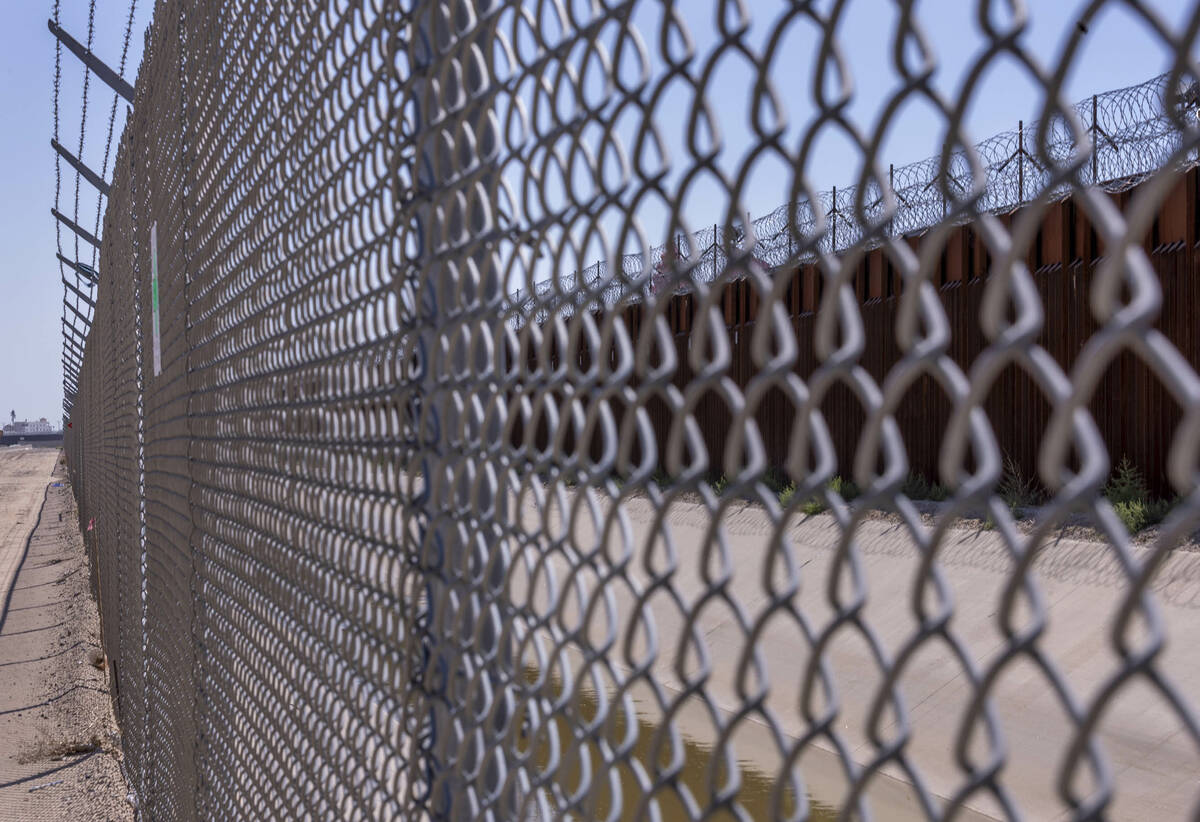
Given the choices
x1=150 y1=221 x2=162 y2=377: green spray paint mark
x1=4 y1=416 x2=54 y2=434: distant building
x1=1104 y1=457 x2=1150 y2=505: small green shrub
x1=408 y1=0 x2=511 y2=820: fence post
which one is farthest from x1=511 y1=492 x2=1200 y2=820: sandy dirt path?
A: x1=4 y1=416 x2=54 y2=434: distant building

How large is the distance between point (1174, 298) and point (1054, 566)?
2.97 meters

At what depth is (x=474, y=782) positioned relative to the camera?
172 cm

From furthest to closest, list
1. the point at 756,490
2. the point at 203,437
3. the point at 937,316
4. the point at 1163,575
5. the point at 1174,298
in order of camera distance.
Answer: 1. the point at 1174,298
2. the point at 1163,575
3. the point at 203,437
4. the point at 756,490
5. the point at 937,316

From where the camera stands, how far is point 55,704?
361 inches

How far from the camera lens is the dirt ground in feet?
22.6

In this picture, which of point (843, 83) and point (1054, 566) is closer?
point (843, 83)

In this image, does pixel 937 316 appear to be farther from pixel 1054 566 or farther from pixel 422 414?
pixel 1054 566

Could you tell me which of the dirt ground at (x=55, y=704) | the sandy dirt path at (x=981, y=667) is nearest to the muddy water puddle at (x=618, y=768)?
the sandy dirt path at (x=981, y=667)

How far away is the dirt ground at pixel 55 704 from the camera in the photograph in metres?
6.89

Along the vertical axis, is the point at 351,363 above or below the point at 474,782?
above

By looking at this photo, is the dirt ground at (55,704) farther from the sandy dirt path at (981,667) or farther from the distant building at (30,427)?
the distant building at (30,427)

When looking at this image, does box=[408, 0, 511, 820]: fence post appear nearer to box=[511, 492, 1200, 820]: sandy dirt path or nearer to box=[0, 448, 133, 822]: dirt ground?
box=[511, 492, 1200, 820]: sandy dirt path

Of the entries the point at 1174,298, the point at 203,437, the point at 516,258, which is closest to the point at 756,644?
the point at 516,258

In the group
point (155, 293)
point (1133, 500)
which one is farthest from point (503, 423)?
point (1133, 500)
